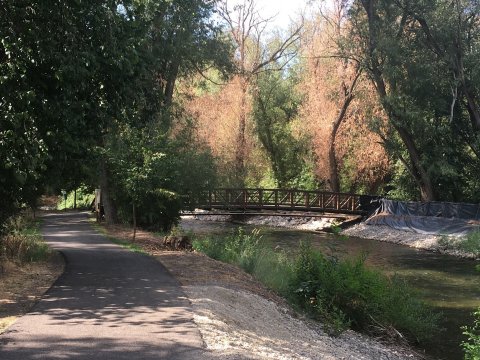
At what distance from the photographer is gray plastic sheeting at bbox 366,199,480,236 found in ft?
97.1

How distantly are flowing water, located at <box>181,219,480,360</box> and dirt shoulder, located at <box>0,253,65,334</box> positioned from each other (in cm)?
684

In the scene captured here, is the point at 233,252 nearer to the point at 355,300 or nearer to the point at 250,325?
the point at 355,300

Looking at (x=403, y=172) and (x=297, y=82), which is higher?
(x=297, y=82)

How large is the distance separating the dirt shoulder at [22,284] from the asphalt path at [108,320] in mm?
213

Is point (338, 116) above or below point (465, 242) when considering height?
above

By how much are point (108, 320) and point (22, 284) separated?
148 inches

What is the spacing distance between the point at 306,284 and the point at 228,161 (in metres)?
34.0

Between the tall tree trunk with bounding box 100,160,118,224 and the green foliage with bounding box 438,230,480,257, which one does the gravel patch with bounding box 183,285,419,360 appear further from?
the green foliage with bounding box 438,230,480,257

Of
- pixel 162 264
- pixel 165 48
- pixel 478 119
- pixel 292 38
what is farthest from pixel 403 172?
pixel 162 264

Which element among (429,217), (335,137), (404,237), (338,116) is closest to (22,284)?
(404,237)

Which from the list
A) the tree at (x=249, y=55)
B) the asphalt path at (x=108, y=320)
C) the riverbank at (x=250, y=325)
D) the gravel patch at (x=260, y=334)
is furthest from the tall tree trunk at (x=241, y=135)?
the gravel patch at (x=260, y=334)

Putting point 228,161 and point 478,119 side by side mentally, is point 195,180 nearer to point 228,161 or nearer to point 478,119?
point 478,119

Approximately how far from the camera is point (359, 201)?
3953 cm

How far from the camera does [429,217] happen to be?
31.9 meters
